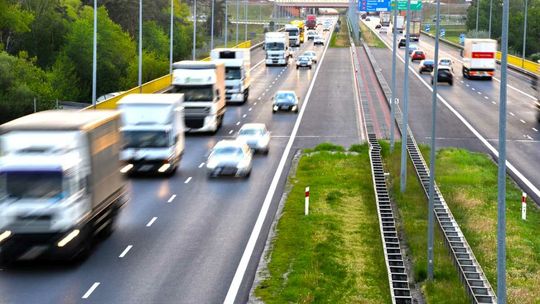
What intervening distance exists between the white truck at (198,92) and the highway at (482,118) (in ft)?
38.2

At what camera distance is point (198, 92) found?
→ 55.8 m

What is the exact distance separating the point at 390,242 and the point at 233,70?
132ft

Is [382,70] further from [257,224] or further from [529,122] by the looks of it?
[257,224]

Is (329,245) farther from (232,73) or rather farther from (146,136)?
(232,73)

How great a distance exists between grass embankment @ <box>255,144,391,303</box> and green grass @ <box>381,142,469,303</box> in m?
1.05

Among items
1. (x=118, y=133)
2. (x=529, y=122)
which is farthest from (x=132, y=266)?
(x=529, y=122)

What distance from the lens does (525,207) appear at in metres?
37.9

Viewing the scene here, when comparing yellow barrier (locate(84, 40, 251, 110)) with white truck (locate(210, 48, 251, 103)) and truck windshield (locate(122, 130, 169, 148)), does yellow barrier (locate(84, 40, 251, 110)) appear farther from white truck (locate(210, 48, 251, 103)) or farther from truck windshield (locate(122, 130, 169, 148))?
truck windshield (locate(122, 130, 169, 148))

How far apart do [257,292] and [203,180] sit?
56.7ft

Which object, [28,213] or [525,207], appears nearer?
[28,213]

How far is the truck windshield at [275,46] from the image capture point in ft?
357

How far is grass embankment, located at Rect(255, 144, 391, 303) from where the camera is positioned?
26.2 m

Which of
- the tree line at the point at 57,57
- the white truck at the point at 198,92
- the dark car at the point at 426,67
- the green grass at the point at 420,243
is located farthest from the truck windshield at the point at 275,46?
the green grass at the point at 420,243

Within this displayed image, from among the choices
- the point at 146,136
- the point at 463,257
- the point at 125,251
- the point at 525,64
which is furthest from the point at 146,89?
the point at 525,64
